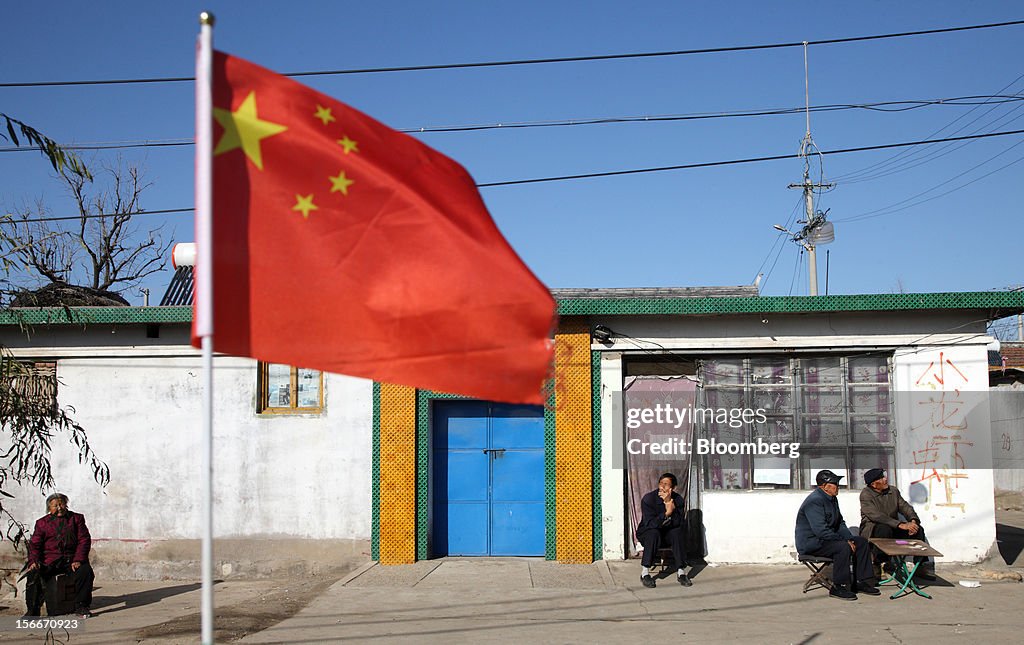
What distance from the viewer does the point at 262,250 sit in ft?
13.8

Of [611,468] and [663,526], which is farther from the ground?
[611,468]

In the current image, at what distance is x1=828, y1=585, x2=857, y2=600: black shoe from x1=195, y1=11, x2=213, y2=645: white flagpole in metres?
8.99

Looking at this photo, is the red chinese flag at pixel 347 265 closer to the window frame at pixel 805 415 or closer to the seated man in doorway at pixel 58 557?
the seated man in doorway at pixel 58 557

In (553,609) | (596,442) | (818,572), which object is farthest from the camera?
(596,442)

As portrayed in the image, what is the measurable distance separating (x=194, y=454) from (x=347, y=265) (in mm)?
10216

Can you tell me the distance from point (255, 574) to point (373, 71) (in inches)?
290

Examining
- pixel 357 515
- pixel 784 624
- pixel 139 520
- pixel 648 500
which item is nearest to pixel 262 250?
pixel 784 624

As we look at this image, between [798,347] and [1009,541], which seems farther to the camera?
[1009,541]

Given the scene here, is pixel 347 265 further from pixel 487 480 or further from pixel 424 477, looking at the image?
pixel 487 480

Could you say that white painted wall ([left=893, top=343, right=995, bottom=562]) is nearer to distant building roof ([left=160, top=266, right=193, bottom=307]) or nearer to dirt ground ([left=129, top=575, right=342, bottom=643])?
dirt ground ([left=129, top=575, right=342, bottom=643])

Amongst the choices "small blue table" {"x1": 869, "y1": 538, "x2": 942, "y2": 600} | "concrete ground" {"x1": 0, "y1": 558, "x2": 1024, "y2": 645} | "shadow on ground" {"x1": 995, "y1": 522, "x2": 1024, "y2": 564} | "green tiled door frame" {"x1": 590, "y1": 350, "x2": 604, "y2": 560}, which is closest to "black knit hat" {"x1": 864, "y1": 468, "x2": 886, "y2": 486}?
"small blue table" {"x1": 869, "y1": 538, "x2": 942, "y2": 600}

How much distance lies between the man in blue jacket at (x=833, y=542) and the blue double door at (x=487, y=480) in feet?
12.3

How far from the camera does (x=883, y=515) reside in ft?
39.1

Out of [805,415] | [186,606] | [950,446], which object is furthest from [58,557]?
[950,446]
